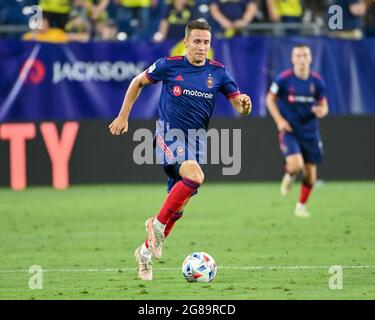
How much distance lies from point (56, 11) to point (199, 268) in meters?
11.9

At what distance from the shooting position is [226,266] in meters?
11.0

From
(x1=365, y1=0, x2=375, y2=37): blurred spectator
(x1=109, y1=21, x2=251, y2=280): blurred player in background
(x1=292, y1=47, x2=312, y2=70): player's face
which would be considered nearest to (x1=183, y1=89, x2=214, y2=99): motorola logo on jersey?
(x1=109, y1=21, x2=251, y2=280): blurred player in background

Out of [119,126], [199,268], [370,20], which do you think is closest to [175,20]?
[370,20]

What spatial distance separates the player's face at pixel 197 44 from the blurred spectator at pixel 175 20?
33.4 ft

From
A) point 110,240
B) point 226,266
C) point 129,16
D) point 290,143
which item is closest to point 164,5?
point 129,16

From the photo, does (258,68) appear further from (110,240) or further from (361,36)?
(110,240)

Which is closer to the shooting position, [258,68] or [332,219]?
[332,219]

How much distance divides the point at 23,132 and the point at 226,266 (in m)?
9.69

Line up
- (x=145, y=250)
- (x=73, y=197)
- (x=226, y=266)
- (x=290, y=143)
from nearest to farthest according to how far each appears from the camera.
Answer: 1. (x=145, y=250)
2. (x=226, y=266)
3. (x=290, y=143)
4. (x=73, y=197)

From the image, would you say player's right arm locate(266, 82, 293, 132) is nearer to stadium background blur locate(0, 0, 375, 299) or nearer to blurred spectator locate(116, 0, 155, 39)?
stadium background blur locate(0, 0, 375, 299)

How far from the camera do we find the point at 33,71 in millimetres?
20094

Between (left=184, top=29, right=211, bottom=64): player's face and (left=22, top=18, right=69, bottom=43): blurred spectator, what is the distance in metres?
10.7

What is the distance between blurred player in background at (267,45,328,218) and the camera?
16.6 meters

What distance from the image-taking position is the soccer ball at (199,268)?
9624mm
